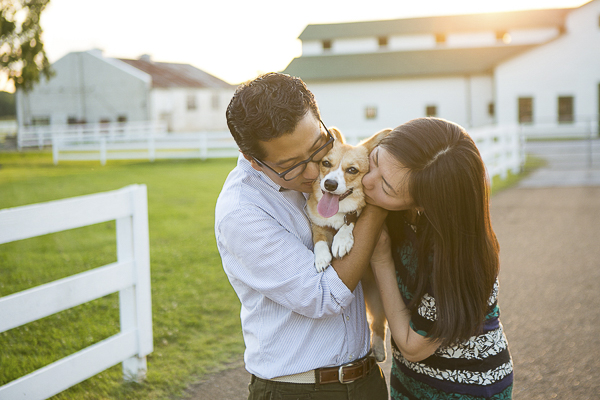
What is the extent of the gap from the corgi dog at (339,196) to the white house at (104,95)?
119 feet

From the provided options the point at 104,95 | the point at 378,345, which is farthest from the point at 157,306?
the point at 104,95

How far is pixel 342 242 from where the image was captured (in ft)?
7.19

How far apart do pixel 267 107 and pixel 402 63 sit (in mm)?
35983

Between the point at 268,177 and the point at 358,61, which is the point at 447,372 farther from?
the point at 358,61

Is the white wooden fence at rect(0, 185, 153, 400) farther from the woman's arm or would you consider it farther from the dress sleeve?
the dress sleeve

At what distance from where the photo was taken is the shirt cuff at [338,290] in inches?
69.2

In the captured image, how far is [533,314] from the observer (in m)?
4.73

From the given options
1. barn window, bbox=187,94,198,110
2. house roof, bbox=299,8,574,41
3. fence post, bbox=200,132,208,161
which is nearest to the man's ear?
fence post, bbox=200,132,208,161

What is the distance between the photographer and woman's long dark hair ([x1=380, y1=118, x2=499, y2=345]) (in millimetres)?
1779

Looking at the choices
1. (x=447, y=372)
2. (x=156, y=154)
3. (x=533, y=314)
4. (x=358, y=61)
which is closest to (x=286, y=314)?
(x=447, y=372)

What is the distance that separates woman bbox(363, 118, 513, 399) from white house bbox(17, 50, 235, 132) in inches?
1443

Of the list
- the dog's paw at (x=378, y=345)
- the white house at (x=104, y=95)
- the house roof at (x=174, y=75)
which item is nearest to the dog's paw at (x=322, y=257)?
the dog's paw at (x=378, y=345)

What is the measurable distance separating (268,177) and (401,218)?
21.8 inches

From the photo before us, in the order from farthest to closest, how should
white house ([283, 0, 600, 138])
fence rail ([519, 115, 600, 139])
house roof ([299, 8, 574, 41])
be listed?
house roof ([299, 8, 574, 41]) < white house ([283, 0, 600, 138]) < fence rail ([519, 115, 600, 139])
